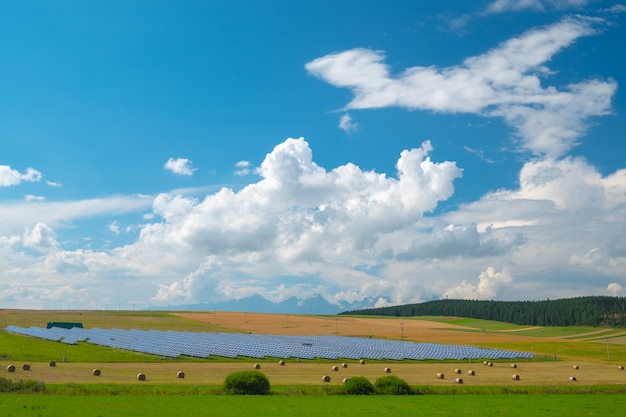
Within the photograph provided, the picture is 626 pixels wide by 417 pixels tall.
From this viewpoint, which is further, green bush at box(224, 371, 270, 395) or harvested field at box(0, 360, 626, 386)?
harvested field at box(0, 360, 626, 386)

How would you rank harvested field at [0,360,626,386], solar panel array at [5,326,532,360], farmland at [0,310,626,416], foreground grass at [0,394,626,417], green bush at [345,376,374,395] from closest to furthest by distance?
foreground grass at [0,394,626,417], farmland at [0,310,626,416], green bush at [345,376,374,395], harvested field at [0,360,626,386], solar panel array at [5,326,532,360]

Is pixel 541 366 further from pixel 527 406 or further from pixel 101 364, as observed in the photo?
pixel 101 364

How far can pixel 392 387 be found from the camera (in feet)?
161

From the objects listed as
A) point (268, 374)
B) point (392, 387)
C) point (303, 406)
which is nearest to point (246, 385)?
point (303, 406)

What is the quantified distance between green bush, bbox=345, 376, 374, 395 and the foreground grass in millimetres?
2128

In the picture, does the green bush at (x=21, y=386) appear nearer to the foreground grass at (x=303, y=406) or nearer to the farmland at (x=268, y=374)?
the farmland at (x=268, y=374)

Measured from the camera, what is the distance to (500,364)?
84125 millimetres

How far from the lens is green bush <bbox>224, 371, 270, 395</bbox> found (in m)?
45.9

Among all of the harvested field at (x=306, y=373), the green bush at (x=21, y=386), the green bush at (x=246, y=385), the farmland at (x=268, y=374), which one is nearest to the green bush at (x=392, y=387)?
the farmland at (x=268, y=374)

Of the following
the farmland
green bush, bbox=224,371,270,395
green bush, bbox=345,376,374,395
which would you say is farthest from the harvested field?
green bush, bbox=345,376,374,395

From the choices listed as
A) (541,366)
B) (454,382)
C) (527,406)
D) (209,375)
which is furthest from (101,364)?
(541,366)

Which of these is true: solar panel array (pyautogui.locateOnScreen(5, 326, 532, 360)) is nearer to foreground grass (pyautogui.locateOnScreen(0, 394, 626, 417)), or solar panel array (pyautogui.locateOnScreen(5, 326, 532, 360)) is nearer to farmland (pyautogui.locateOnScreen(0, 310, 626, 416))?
farmland (pyautogui.locateOnScreen(0, 310, 626, 416))

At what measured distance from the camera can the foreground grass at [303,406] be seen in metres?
33.5

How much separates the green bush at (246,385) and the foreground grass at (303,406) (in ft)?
8.54
